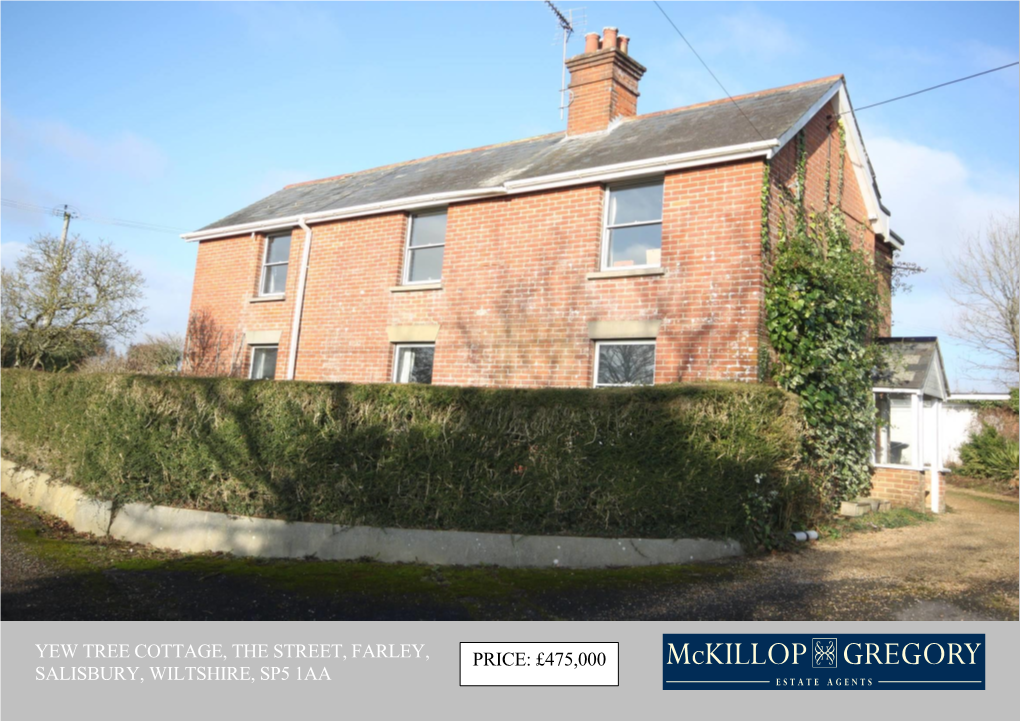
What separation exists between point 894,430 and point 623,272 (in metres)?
7.01

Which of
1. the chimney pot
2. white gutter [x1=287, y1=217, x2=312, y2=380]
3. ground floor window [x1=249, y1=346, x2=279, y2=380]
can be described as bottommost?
ground floor window [x1=249, y1=346, x2=279, y2=380]

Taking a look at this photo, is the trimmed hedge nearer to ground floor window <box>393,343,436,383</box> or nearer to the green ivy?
the green ivy

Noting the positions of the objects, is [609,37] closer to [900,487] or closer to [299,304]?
[299,304]

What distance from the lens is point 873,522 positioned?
39.1 ft

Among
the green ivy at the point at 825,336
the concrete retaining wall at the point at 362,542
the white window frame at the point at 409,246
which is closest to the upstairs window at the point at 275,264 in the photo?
the white window frame at the point at 409,246

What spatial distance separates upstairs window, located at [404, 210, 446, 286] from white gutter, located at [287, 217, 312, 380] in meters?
2.84

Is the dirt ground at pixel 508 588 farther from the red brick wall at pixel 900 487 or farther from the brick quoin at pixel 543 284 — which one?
the red brick wall at pixel 900 487

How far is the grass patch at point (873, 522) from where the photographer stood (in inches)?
419

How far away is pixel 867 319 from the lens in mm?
13242

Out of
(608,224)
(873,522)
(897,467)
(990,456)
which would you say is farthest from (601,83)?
Answer: (990,456)

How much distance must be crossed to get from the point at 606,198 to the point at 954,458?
55.5 ft

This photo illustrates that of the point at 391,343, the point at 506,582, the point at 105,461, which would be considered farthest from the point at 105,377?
the point at 506,582

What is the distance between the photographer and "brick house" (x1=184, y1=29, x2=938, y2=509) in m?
11.8

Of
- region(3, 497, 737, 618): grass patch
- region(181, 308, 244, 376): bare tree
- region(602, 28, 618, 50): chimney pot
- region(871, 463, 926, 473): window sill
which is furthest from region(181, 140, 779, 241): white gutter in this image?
region(871, 463, 926, 473): window sill
